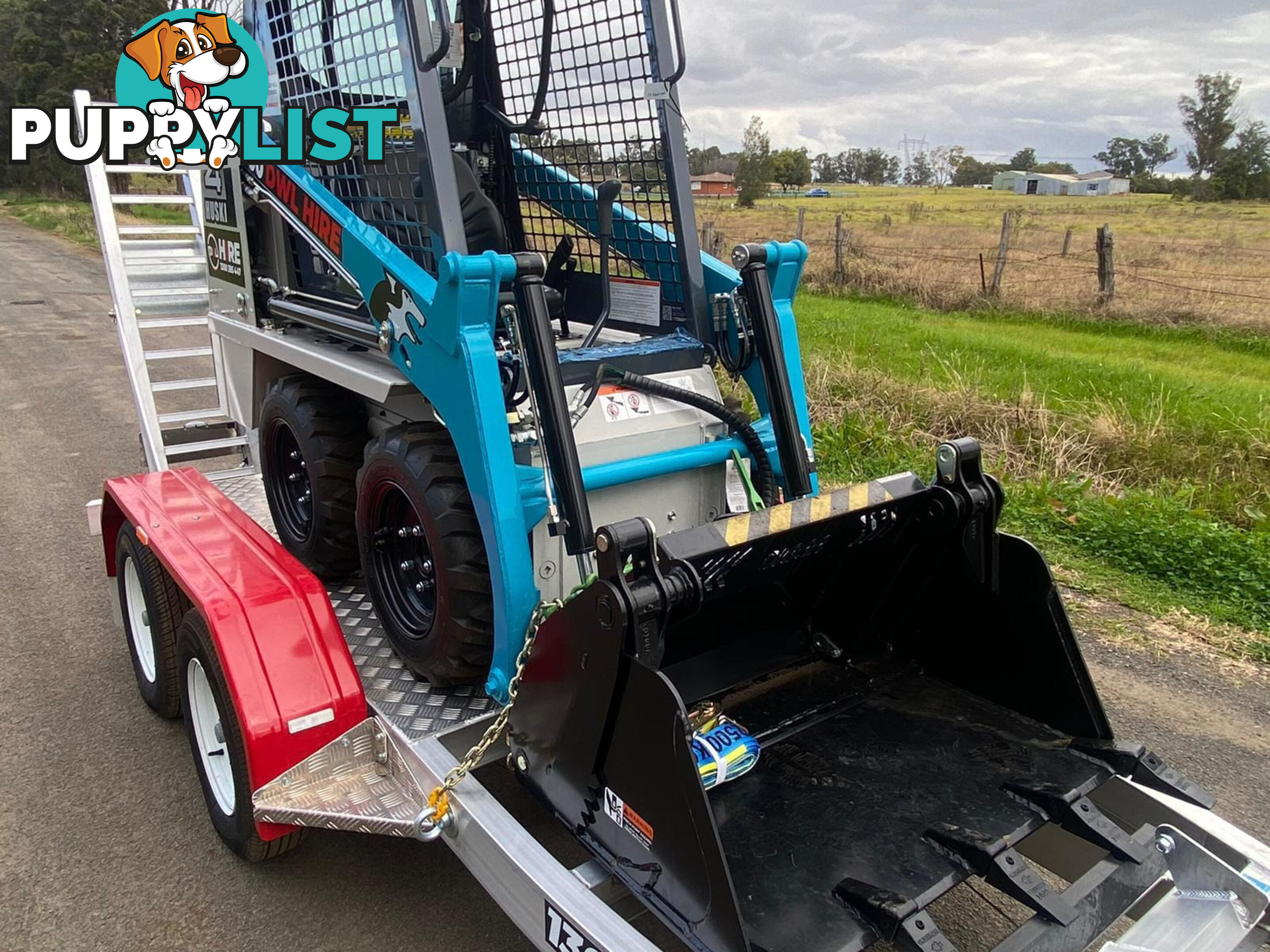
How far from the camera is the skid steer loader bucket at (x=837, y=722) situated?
1928 millimetres

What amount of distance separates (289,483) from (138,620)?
0.83 meters

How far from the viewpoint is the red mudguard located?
257 centimetres

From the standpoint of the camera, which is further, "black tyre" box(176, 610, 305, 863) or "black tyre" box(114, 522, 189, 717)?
"black tyre" box(114, 522, 189, 717)

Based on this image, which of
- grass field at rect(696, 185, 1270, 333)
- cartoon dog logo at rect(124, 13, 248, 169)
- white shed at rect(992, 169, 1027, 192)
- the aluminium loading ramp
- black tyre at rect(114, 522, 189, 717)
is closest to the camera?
black tyre at rect(114, 522, 189, 717)

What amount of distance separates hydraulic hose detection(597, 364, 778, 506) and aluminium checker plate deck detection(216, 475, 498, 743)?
3.58ft

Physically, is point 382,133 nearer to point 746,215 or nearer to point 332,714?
point 332,714

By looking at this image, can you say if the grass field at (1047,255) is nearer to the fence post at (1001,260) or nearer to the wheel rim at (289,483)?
the fence post at (1001,260)

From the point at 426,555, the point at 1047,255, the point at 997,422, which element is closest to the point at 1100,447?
the point at 997,422

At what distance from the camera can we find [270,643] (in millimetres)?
2707

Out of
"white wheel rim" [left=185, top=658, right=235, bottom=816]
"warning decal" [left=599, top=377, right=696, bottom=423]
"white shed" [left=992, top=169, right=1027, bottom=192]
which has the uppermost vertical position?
"white shed" [left=992, top=169, right=1027, bottom=192]

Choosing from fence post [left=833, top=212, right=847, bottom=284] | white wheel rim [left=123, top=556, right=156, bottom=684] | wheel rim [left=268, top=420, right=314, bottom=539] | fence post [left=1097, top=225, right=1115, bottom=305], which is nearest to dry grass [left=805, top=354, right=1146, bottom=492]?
wheel rim [left=268, top=420, right=314, bottom=539]

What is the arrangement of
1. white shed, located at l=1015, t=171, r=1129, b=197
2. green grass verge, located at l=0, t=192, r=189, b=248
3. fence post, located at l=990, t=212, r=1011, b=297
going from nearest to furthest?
fence post, located at l=990, t=212, r=1011, b=297 < green grass verge, located at l=0, t=192, r=189, b=248 < white shed, located at l=1015, t=171, r=1129, b=197

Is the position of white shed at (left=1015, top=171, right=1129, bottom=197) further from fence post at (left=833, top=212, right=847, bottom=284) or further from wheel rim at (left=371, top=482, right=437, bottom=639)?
wheel rim at (left=371, top=482, right=437, bottom=639)

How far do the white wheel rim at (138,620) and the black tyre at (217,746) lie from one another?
0.49 meters
